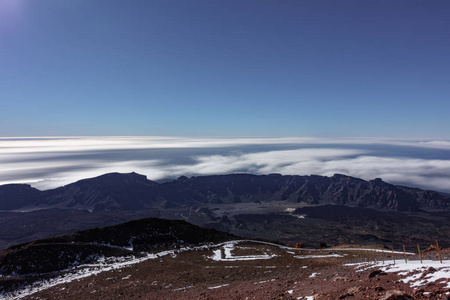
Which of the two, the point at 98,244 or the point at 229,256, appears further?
the point at 98,244

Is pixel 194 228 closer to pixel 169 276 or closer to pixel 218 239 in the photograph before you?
pixel 218 239

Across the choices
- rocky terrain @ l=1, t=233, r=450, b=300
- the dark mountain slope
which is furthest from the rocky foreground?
the dark mountain slope

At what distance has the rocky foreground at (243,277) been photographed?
11953mm

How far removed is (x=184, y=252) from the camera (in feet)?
133

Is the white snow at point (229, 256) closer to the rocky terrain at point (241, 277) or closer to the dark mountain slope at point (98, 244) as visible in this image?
the rocky terrain at point (241, 277)

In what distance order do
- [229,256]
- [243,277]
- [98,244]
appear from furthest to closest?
[98,244], [229,256], [243,277]

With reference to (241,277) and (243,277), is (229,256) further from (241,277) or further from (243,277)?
(243,277)

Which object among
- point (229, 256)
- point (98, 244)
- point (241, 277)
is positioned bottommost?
point (229, 256)

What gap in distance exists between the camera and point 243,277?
23453 mm

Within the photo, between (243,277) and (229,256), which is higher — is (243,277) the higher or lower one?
the higher one

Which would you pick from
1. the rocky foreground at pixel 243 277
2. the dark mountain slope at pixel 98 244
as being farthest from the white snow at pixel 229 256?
the dark mountain slope at pixel 98 244

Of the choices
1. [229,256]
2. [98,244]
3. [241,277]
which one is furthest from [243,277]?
[98,244]

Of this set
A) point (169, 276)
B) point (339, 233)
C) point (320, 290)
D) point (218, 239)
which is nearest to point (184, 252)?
point (218, 239)

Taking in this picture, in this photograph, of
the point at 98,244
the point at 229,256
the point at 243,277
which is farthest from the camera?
the point at 98,244
